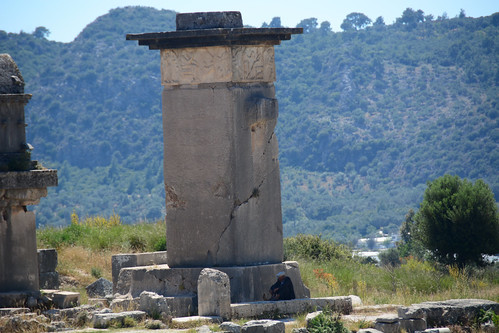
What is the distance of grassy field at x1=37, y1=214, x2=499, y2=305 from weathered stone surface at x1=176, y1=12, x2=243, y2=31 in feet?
15.0

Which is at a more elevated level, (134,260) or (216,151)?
(216,151)

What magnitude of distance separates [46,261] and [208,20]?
4.85 metres

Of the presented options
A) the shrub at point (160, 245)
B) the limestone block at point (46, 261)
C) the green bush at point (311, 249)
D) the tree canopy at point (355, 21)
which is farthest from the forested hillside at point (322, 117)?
the limestone block at point (46, 261)

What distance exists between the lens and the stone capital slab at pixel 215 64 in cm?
1261

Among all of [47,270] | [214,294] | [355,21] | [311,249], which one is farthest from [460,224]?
[355,21]

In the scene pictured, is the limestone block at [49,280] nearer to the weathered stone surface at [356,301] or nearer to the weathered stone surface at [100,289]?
the weathered stone surface at [100,289]

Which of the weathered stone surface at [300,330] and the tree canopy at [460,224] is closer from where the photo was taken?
the weathered stone surface at [300,330]

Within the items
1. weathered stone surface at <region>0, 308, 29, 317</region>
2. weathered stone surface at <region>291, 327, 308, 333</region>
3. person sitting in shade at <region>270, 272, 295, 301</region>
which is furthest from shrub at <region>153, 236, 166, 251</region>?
weathered stone surface at <region>291, 327, 308, 333</region>

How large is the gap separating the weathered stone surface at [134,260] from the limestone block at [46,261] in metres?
1.10

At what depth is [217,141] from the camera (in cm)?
1253

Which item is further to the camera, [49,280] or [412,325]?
[49,280]

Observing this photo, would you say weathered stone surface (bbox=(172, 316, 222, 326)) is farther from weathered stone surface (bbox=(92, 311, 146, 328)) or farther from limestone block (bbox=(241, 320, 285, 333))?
limestone block (bbox=(241, 320, 285, 333))

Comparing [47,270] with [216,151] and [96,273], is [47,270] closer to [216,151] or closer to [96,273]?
[96,273]

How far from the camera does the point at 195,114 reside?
1266 centimetres
